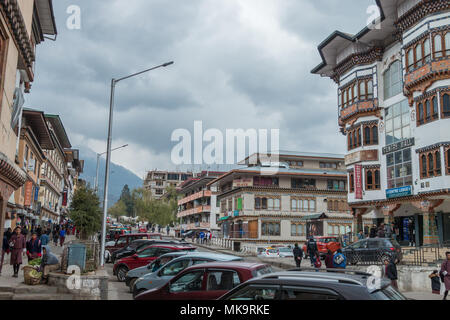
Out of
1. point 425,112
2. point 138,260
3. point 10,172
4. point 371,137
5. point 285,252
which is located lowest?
point 285,252

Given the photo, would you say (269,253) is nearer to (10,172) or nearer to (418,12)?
(418,12)

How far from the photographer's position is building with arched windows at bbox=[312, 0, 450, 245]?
96.9ft

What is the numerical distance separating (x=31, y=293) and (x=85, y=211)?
28241mm

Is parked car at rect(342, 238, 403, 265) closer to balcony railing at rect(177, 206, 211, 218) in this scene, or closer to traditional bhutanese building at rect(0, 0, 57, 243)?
traditional bhutanese building at rect(0, 0, 57, 243)

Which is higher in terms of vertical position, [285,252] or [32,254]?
[32,254]

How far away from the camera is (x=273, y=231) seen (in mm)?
59312

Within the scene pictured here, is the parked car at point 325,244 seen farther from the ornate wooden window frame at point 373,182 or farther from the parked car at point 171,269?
the parked car at point 171,269

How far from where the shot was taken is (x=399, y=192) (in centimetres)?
3347

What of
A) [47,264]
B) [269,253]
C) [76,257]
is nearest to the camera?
[47,264]

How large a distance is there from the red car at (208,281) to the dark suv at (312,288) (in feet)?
11.1

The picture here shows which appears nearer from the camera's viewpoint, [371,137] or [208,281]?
[208,281]

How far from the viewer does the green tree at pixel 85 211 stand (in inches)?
1583

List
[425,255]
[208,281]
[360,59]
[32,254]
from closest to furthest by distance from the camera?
[208,281] < [32,254] < [425,255] < [360,59]

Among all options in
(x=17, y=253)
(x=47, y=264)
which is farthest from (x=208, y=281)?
(x=17, y=253)
